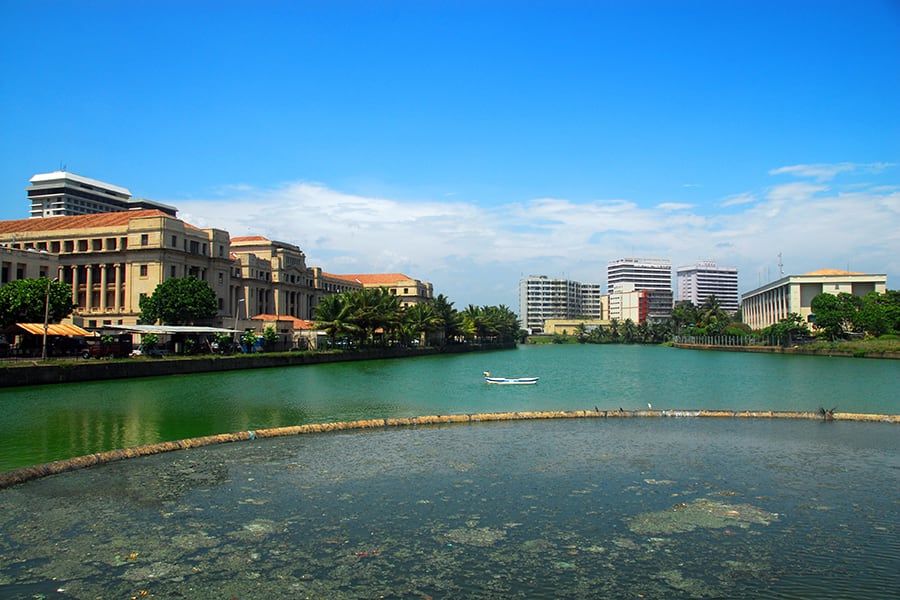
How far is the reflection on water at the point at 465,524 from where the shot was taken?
1017 centimetres

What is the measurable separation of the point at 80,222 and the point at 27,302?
37.6 meters

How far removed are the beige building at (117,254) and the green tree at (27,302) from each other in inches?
907

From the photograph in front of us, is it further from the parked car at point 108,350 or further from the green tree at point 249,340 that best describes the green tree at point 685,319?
the parked car at point 108,350

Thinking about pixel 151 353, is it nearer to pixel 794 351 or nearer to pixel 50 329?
pixel 50 329

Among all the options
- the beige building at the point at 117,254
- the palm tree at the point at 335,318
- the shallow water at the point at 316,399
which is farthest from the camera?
the palm tree at the point at 335,318

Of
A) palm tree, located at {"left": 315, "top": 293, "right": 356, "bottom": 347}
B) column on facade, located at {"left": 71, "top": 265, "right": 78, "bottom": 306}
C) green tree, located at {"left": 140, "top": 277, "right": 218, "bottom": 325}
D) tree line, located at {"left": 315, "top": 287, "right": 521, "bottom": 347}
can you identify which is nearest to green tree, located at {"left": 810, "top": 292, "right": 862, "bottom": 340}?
tree line, located at {"left": 315, "top": 287, "right": 521, "bottom": 347}

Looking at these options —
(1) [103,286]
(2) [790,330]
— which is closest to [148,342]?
(1) [103,286]

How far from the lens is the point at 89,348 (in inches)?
2088

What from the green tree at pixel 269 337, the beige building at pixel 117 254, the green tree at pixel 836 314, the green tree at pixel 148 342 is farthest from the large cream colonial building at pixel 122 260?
the green tree at pixel 836 314

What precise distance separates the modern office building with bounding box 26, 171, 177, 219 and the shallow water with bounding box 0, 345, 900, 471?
445ft

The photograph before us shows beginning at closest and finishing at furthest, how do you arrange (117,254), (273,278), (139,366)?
1. (139,366)
2. (117,254)
3. (273,278)

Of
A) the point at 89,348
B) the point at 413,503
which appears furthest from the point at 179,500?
the point at 89,348

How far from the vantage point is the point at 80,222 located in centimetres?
8756

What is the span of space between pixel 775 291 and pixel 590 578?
5707 inches
